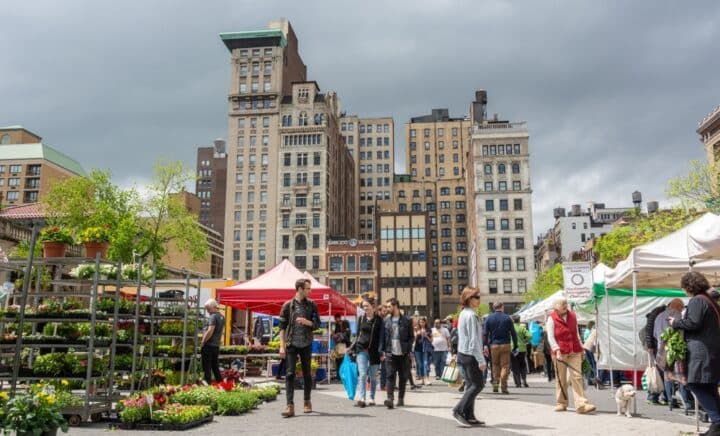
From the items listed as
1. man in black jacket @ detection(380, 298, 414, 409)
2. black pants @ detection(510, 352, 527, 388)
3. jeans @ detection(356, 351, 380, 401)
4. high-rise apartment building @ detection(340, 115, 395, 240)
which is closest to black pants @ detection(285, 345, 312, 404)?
jeans @ detection(356, 351, 380, 401)

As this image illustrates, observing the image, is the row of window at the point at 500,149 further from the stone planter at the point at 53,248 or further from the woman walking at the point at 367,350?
the stone planter at the point at 53,248

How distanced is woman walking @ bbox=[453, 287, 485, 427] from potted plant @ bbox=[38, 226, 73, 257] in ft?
21.7

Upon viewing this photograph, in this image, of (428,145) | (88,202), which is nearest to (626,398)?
(88,202)

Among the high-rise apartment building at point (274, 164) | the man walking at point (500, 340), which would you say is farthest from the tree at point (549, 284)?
the man walking at point (500, 340)

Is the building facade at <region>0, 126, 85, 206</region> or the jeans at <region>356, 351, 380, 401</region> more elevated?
the building facade at <region>0, 126, 85, 206</region>

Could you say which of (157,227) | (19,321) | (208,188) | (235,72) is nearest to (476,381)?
(19,321)

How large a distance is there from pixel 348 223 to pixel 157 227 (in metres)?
71.3

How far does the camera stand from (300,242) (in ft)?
319

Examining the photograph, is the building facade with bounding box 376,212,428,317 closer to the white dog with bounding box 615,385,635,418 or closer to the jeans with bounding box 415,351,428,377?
the jeans with bounding box 415,351,428,377

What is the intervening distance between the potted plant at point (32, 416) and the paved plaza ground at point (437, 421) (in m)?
2.15

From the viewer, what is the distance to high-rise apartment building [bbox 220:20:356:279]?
321 ft

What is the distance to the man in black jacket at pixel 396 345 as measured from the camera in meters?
11.9

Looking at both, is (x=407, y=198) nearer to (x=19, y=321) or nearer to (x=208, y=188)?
(x=208, y=188)

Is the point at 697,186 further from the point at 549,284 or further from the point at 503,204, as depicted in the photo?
the point at 503,204
